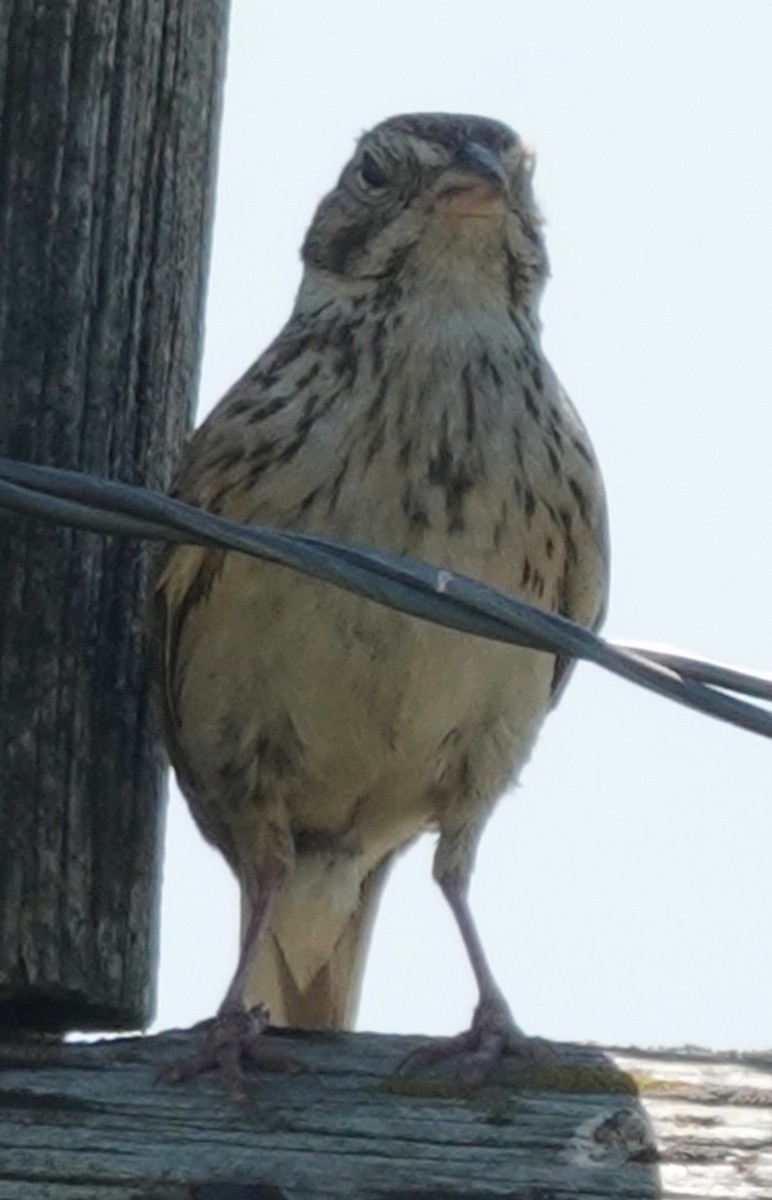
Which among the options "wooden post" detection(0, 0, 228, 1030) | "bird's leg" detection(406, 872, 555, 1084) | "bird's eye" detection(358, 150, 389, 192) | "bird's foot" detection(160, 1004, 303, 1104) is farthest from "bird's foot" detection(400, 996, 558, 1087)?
"bird's eye" detection(358, 150, 389, 192)

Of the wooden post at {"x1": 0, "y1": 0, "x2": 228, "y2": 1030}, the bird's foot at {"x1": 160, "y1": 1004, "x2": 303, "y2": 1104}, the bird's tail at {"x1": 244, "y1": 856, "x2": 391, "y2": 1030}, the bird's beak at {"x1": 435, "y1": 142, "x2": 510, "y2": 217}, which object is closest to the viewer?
the bird's foot at {"x1": 160, "y1": 1004, "x2": 303, "y2": 1104}

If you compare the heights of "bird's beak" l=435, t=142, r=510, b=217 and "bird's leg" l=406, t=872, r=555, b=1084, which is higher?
"bird's beak" l=435, t=142, r=510, b=217

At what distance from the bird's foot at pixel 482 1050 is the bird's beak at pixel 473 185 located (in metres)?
1.83

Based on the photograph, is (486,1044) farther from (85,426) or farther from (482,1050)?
(85,426)

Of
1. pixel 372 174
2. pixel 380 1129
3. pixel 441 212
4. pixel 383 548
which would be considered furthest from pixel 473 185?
pixel 380 1129

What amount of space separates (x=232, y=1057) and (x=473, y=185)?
234 cm

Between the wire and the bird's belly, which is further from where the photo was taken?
the bird's belly

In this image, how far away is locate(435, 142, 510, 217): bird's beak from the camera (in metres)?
5.09

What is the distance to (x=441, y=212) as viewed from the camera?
517 cm

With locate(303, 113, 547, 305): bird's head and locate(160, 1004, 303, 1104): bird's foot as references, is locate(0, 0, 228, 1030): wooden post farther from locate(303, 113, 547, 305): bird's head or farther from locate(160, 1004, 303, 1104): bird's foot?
locate(303, 113, 547, 305): bird's head

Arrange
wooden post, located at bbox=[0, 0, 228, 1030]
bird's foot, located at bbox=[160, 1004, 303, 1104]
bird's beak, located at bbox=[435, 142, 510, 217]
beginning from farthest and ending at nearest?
bird's beak, located at bbox=[435, 142, 510, 217] < wooden post, located at bbox=[0, 0, 228, 1030] < bird's foot, located at bbox=[160, 1004, 303, 1104]

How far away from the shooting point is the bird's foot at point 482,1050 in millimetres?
3242

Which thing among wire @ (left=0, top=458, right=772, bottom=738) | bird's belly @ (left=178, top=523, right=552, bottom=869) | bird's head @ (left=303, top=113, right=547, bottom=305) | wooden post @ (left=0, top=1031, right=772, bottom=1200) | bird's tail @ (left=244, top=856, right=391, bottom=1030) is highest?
bird's head @ (left=303, top=113, right=547, bottom=305)

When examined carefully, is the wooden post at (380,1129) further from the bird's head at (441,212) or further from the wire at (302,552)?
the bird's head at (441,212)
